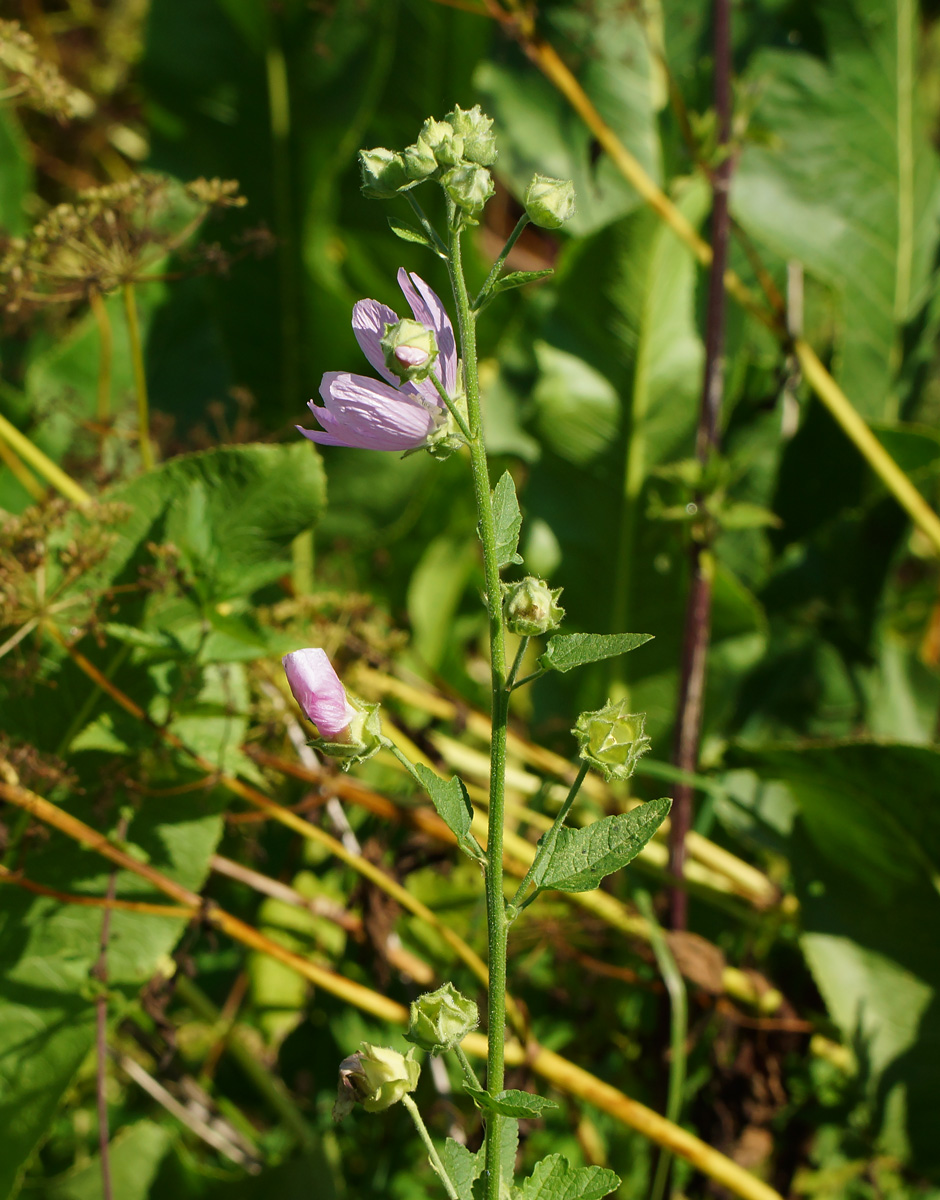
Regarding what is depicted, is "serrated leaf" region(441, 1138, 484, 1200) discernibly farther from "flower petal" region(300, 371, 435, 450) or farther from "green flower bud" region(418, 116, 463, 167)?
"green flower bud" region(418, 116, 463, 167)

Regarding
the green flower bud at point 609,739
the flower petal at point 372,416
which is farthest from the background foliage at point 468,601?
the flower petal at point 372,416

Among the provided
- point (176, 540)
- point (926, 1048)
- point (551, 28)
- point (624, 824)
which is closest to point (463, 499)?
point (176, 540)

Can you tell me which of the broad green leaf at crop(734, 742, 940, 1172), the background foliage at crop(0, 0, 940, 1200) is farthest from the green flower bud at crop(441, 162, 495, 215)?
the broad green leaf at crop(734, 742, 940, 1172)

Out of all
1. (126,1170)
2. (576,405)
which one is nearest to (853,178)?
(576,405)

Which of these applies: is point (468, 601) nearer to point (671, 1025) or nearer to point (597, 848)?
point (671, 1025)

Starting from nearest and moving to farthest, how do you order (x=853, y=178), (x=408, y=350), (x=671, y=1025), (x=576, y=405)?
(x=408, y=350)
(x=671, y=1025)
(x=576, y=405)
(x=853, y=178)

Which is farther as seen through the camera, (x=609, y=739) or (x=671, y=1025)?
(x=671, y=1025)
